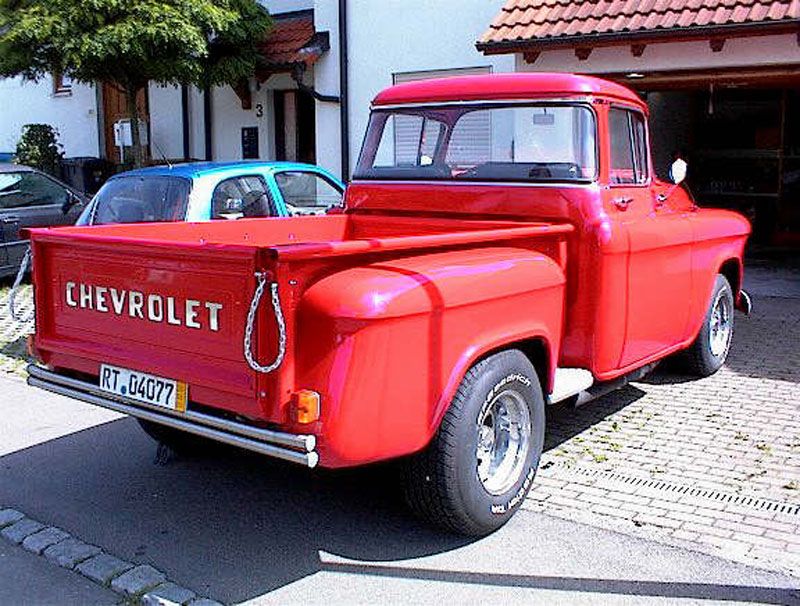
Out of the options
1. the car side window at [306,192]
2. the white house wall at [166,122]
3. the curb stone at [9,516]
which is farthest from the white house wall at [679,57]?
the white house wall at [166,122]

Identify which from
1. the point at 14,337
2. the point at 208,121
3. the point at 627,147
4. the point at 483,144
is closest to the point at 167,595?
the point at 483,144

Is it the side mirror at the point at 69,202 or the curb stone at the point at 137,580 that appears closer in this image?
the curb stone at the point at 137,580

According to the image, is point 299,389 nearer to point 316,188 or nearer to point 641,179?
point 641,179

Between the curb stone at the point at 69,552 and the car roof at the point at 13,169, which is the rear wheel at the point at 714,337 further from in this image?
the car roof at the point at 13,169

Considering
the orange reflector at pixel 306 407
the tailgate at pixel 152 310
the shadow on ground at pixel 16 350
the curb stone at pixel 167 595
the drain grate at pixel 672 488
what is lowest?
the curb stone at pixel 167 595

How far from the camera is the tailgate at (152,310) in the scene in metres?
3.55

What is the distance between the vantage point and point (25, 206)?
11.1 m

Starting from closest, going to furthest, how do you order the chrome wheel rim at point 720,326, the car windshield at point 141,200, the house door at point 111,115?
the chrome wheel rim at point 720,326, the car windshield at point 141,200, the house door at point 111,115

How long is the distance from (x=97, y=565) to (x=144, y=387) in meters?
0.75

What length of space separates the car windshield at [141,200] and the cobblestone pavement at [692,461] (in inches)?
135

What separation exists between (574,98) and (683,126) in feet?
32.0

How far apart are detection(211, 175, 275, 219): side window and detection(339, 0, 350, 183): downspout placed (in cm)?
497

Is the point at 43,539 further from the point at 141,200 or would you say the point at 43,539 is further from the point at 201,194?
the point at 141,200

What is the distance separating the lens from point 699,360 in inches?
258
